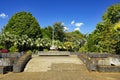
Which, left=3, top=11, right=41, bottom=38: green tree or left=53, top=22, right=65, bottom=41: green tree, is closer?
left=3, top=11, right=41, bottom=38: green tree

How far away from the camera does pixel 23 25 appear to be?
65.9m

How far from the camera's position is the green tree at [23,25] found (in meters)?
65.6

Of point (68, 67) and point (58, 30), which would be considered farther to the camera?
point (58, 30)

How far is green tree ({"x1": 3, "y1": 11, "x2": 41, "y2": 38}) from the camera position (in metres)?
65.6

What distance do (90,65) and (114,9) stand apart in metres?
26.0

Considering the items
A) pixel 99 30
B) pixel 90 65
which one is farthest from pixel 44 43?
pixel 90 65

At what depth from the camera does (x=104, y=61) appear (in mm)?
36375

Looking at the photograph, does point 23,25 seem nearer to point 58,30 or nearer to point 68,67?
point 58,30

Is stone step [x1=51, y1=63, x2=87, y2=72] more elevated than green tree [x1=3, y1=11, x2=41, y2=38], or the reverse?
green tree [x1=3, y1=11, x2=41, y2=38]

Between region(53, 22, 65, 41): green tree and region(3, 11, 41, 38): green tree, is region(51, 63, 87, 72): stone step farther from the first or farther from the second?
region(53, 22, 65, 41): green tree

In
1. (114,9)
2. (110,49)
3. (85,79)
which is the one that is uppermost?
(114,9)

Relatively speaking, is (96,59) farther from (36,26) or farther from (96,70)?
(36,26)

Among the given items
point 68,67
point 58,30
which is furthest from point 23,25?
point 68,67

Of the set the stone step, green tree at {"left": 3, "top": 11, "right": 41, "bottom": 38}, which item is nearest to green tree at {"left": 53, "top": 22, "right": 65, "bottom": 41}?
green tree at {"left": 3, "top": 11, "right": 41, "bottom": 38}
